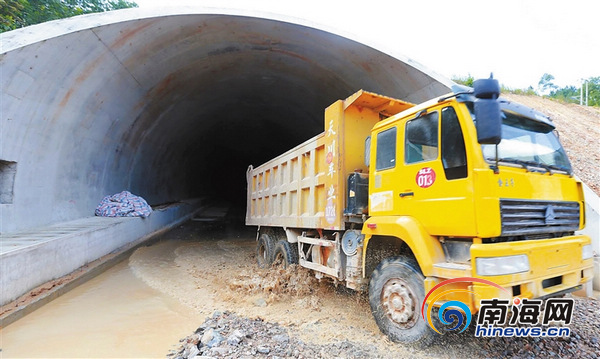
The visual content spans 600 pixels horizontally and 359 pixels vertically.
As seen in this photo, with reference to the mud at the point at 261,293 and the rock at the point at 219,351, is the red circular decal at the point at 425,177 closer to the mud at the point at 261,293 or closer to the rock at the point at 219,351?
the mud at the point at 261,293

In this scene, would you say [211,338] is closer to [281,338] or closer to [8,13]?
[281,338]

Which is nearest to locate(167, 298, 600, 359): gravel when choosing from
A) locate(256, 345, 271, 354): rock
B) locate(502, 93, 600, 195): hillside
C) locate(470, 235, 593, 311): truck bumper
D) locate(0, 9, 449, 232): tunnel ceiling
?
locate(256, 345, 271, 354): rock

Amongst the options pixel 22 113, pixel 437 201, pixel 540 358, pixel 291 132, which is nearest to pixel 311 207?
pixel 437 201

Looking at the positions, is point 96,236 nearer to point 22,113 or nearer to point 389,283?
point 22,113

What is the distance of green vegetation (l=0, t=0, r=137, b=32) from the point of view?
8.65 metres

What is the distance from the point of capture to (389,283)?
3082mm

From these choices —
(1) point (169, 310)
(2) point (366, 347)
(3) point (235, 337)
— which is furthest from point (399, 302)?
(1) point (169, 310)

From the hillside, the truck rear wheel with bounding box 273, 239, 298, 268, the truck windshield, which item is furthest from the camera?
the hillside

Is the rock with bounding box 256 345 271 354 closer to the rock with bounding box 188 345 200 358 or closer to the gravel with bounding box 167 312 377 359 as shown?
the gravel with bounding box 167 312 377 359

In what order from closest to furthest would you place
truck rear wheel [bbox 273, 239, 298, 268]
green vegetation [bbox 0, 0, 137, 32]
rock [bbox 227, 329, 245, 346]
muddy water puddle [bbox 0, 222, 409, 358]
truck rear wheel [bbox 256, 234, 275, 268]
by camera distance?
1. rock [bbox 227, 329, 245, 346]
2. muddy water puddle [bbox 0, 222, 409, 358]
3. truck rear wheel [bbox 273, 239, 298, 268]
4. truck rear wheel [bbox 256, 234, 275, 268]
5. green vegetation [bbox 0, 0, 137, 32]

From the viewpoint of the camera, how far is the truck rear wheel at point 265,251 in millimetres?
6020

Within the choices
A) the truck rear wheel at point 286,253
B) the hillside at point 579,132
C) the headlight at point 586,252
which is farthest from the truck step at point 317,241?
the hillside at point 579,132

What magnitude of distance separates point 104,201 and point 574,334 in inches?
402

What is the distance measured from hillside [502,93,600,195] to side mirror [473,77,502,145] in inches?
267
